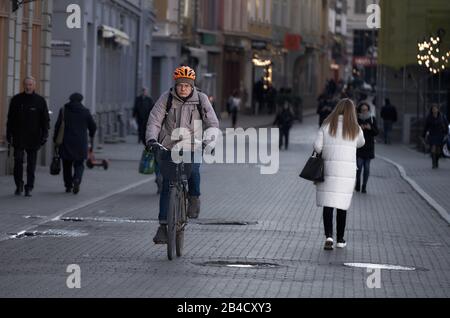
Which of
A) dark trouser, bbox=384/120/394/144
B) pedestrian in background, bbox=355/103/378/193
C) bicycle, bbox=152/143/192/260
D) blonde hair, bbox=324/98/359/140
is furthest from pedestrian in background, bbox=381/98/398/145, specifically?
bicycle, bbox=152/143/192/260

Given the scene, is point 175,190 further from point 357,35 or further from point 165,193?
point 357,35

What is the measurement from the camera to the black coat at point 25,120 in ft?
70.3

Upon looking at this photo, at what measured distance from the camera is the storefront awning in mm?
40750

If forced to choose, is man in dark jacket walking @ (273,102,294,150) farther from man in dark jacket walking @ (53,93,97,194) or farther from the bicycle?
the bicycle

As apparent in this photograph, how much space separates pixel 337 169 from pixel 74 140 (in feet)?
26.7

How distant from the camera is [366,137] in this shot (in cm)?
2503

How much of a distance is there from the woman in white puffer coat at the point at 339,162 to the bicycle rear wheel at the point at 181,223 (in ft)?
6.33

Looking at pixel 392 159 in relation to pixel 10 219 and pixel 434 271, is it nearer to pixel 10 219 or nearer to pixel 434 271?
pixel 10 219

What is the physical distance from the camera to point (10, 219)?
17.6 m

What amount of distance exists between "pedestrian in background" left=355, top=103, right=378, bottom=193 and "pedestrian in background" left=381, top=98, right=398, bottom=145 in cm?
2625

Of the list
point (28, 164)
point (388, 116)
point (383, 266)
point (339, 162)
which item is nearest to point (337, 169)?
point (339, 162)

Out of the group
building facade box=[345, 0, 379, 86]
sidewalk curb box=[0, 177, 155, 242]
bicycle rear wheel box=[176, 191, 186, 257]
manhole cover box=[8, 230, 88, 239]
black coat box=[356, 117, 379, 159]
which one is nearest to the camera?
bicycle rear wheel box=[176, 191, 186, 257]

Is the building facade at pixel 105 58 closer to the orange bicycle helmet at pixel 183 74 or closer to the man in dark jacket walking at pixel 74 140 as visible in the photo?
the man in dark jacket walking at pixel 74 140

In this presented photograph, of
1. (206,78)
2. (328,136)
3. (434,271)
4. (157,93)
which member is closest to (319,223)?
(328,136)
